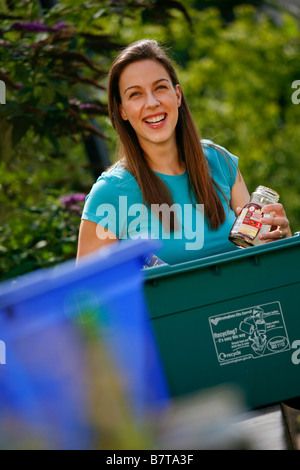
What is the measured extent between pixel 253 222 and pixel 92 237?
58 centimetres

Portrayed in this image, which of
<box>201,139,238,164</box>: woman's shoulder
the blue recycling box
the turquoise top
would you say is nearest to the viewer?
the blue recycling box

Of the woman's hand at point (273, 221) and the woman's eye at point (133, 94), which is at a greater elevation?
the woman's eye at point (133, 94)

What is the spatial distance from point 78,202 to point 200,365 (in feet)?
5.89

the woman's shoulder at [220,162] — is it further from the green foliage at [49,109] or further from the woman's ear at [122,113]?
the green foliage at [49,109]

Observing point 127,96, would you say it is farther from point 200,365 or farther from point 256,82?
point 256,82

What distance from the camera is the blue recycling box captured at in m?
0.83

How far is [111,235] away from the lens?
2.36 m

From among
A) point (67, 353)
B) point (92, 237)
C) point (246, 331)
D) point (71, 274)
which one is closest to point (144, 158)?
point (92, 237)

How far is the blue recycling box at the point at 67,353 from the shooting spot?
32.8 inches

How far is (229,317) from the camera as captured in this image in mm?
1848

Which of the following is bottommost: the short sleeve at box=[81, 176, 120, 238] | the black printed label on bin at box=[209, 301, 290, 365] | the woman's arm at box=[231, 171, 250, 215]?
the black printed label on bin at box=[209, 301, 290, 365]

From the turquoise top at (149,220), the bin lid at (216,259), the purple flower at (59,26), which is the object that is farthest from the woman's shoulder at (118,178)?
the purple flower at (59,26)

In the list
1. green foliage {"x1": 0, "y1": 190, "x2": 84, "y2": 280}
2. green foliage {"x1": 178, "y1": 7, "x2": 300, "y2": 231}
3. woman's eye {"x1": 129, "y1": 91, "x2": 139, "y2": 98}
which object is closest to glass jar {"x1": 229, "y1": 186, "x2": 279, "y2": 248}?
woman's eye {"x1": 129, "y1": 91, "x2": 139, "y2": 98}

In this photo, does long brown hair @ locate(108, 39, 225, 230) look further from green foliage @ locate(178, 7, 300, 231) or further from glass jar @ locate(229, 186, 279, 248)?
green foliage @ locate(178, 7, 300, 231)
